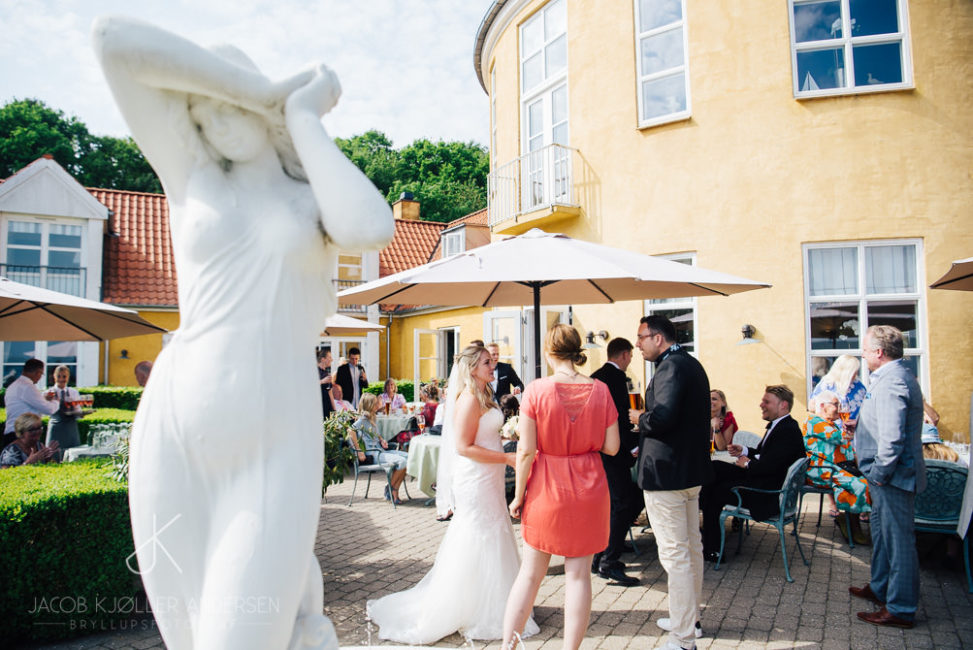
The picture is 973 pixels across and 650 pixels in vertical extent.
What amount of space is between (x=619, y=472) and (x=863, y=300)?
5022 millimetres

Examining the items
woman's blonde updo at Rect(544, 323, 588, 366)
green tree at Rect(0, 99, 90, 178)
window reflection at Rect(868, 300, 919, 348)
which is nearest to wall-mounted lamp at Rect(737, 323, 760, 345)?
window reflection at Rect(868, 300, 919, 348)

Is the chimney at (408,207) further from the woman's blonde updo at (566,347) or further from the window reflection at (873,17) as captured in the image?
the woman's blonde updo at (566,347)

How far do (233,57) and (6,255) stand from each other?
61.1 ft

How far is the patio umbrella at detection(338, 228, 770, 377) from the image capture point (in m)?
4.06

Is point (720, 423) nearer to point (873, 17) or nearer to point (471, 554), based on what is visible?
point (471, 554)

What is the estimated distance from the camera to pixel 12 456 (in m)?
5.68

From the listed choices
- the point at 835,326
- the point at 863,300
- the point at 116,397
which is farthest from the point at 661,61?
the point at 116,397

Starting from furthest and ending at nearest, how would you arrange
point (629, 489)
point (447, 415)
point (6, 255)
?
point (6, 255), point (447, 415), point (629, 489)

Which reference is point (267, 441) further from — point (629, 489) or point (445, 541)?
point (629, 489)

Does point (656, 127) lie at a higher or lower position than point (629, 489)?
higher

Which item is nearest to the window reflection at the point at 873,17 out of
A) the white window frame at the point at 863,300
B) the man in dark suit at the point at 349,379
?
the white window frame at the point at 863,300

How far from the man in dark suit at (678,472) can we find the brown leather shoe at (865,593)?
1506 mm

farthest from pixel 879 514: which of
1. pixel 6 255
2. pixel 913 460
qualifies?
pixel 6 255

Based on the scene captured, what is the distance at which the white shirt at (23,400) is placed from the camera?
7199mm
